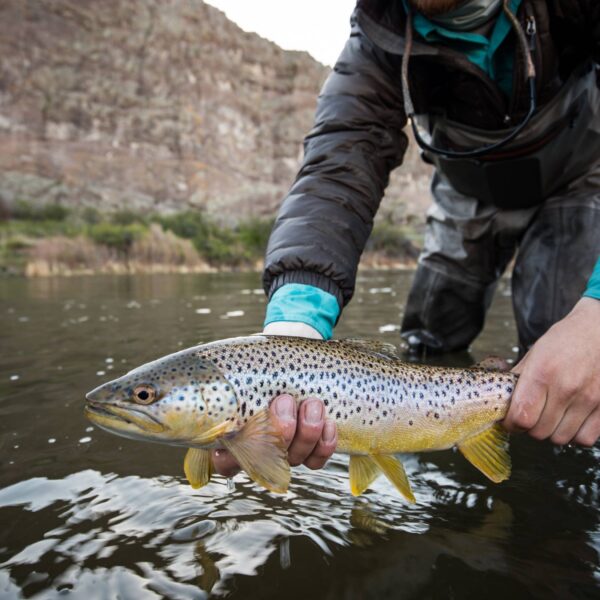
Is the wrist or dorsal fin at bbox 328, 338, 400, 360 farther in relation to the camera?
dorsal fin at bbox 328, 338, 400, 360

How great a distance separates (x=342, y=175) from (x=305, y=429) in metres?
1.45

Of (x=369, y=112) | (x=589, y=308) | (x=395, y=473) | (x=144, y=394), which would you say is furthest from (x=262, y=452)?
(x=369, y=112)

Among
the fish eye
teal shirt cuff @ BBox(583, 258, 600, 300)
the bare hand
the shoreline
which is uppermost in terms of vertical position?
teal shirt cuff @ BBox(583, 258, 600, 300)

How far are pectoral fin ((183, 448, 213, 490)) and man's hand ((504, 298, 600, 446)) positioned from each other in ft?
3.45

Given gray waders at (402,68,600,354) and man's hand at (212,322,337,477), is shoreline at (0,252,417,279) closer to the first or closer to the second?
gray waders at (402,68,600,354)

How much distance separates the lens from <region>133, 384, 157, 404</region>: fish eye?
5.60 ft

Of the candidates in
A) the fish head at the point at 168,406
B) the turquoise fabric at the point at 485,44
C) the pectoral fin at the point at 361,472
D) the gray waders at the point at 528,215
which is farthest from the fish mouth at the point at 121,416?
the gray waders at the point at 528,215

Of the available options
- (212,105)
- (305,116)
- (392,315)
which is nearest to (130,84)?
(212,105)

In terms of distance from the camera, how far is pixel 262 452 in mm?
1712

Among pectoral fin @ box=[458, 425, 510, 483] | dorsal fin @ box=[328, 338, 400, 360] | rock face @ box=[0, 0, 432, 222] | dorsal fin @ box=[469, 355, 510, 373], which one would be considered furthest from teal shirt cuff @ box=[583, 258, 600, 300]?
rock face @ box=[0, 0, 432, 222]

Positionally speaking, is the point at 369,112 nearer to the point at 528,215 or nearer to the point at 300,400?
the point at 528,215

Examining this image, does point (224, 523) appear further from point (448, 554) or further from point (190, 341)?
point (190, 341)

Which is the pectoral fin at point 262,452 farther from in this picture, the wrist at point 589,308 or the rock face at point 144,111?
the rock face at point 144,111

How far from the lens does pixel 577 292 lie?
3133 millimetres
